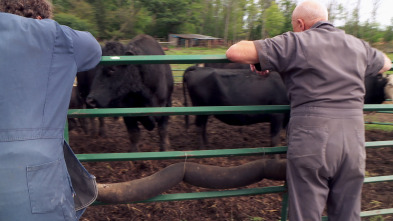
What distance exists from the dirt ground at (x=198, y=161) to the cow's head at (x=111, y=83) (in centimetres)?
86

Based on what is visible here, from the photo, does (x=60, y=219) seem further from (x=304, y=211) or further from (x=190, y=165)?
(x=304, y=211)

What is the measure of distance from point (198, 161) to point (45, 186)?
3.07 meters

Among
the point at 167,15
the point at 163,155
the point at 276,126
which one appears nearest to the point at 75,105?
the point at 276,126

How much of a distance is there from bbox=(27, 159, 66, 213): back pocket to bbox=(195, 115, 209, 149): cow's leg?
395cm

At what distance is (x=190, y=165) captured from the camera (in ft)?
8.16

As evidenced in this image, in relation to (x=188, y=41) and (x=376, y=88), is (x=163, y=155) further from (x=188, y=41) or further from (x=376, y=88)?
(x=188, y=41)

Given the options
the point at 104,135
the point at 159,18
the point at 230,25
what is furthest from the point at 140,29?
the point at 104,135

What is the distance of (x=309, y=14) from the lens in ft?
7.34

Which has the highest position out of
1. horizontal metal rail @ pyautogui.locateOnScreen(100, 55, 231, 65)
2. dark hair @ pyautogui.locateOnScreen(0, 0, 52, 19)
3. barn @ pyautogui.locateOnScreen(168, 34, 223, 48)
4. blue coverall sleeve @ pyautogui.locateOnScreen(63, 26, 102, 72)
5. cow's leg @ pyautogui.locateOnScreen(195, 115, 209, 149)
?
dark hair @ pyautogui.locateOnScreen(0, 0, 52, 19)

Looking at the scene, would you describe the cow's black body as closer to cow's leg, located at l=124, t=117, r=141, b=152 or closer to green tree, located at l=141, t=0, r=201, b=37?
cow's leg, located at l=124, t=117, r=141, b=152

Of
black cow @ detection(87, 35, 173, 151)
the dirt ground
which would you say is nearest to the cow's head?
black cow @ detection(87, 35, 173, 151)

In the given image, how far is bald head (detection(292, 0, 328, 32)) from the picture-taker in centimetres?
223

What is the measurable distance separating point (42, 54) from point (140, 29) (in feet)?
141

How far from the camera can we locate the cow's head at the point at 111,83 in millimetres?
4691
